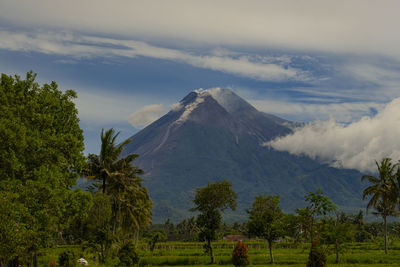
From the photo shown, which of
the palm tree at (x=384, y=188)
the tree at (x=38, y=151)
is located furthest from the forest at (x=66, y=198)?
the palm tree at (x=384, y=188)

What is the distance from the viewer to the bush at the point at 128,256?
3397 centimetres

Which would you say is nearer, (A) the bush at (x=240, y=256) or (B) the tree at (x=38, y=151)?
(B) the tree at (x=38, y=151)

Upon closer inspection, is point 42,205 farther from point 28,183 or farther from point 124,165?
point 124,165

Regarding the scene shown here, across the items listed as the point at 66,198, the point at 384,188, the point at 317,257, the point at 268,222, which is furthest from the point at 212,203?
the point at 384,188

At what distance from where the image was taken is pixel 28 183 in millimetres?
22000

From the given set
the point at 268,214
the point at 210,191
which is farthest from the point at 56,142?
the point at 268,214

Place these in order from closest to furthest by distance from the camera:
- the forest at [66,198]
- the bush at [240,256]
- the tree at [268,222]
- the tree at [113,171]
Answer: the forest at [66,198], the bush at [240,256], the tree at [113,171], the tree at [268,222]

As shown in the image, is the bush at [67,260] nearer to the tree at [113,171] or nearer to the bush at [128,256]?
the bush at [128,256]

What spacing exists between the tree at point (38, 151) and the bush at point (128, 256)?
9.52 metres

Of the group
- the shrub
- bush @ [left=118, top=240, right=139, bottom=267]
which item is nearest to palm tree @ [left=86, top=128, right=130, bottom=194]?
bush @ [left=118, top=240, right=139, bottom=267]

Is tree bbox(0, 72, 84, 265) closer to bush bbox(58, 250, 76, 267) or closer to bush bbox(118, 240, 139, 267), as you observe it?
bush bbox(58, 250, 76, 267)

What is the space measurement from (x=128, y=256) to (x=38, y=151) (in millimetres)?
14577

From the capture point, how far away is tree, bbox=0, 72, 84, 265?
22.0 m

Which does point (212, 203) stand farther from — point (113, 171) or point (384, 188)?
point (384, 188)
